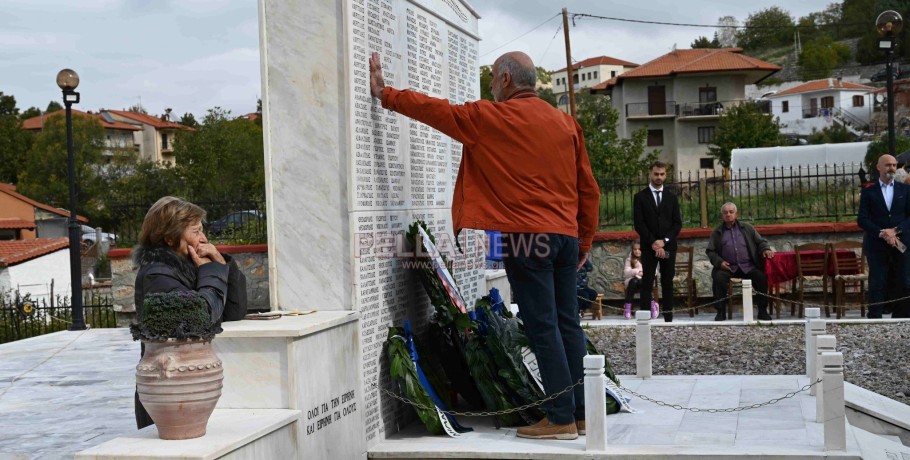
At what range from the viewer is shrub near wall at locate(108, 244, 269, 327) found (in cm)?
1711

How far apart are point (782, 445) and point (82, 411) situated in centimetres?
522

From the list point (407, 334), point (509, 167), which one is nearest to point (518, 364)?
point (407, 334)

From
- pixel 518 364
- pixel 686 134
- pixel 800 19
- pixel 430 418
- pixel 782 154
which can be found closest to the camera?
pixel 430 418

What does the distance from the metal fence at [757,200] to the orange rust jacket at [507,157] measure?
11.9 metres

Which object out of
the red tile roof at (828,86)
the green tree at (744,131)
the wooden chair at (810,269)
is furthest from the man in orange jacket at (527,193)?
the red tile roof at (828,86)

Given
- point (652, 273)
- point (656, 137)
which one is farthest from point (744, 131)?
point (652, 273)

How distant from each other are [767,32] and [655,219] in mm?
129983

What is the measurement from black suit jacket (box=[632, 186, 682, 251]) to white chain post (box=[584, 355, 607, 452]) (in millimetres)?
7353

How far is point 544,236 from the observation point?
243 inches

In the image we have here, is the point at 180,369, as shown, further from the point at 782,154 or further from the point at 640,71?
the point at 640,71

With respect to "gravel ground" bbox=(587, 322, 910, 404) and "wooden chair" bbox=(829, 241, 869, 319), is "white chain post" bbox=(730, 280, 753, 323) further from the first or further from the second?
"wooden chair" bbox=(829, 241, 869, 319)

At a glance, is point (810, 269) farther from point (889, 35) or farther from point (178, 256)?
point (178, 256)

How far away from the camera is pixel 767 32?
13488 centimetres

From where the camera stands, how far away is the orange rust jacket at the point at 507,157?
20.1 feet
